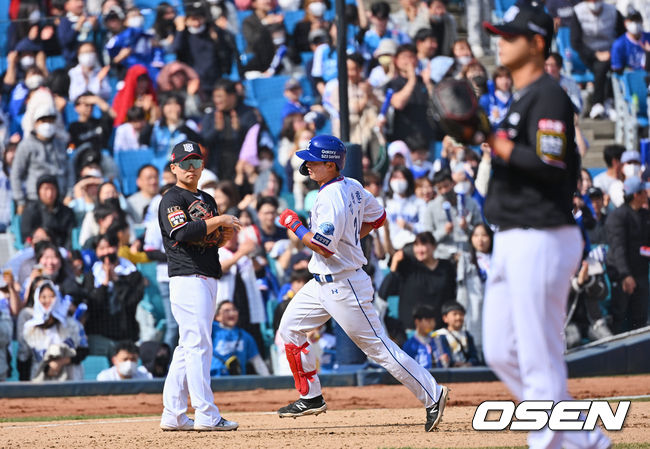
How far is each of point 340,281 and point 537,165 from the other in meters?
2.65

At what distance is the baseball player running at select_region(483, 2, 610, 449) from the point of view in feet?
14.1

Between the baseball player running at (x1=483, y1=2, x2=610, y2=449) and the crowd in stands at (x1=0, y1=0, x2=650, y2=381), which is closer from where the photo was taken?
the baseball player running at (x1=483, y1=2, x2=610, y2=449)

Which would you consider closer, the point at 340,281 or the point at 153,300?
the point at 340,281

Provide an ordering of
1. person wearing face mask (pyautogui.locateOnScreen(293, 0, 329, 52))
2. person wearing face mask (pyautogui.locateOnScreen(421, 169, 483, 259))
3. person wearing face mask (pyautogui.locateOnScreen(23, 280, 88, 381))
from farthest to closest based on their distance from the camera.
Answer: person wearing face mask (pyautogui.locateOnScreen(293, 0, 329, 52)), person wearing face mask (pyautogui.locateOnScreen(421, 169, 483, 259)), person wearing face mask (pyautogui.locateOnScreen(23, 280, 88, 381))

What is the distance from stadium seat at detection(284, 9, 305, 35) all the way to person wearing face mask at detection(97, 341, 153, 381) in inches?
213

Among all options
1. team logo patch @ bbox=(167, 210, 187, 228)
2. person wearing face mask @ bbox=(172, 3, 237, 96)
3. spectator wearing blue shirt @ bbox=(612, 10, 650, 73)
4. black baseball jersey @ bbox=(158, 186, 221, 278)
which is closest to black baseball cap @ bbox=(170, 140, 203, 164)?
black baseball jersey @ bbox=(158, 186, 221, 278)

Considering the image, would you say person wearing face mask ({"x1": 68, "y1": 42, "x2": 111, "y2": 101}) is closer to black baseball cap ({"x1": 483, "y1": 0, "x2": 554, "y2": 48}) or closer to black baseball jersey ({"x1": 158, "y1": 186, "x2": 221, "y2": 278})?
black baseball jersey ({"x1": 158, "y1": 186, "x2": 221, "y2": 278})

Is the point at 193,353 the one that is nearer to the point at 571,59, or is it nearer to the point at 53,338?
the point at 53,338

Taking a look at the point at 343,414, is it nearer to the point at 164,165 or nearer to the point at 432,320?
the point at 432,320

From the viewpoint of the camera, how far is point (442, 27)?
13.4m

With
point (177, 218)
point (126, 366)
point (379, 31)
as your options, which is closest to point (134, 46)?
point (379, 31)

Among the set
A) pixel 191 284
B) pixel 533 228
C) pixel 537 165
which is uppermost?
pixel 537 165

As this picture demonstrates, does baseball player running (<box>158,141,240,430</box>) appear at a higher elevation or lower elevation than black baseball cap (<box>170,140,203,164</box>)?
lower

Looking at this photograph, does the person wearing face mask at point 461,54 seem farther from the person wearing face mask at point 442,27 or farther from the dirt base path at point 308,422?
the dirt base path at point 308,422
